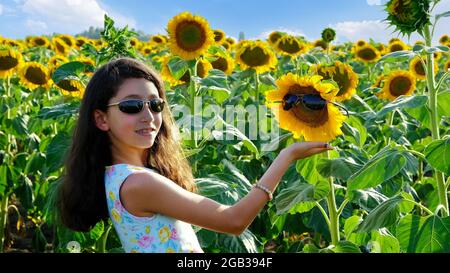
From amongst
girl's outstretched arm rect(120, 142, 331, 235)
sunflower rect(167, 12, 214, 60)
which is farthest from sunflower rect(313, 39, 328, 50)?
girl's outstretched arm rect(120, 142, 331, 235)

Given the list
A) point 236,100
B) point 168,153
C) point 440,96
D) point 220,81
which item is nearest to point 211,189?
point 168,153

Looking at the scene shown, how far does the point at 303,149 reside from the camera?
5.28 ft

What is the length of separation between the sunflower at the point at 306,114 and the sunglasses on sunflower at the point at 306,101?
1 centimetres

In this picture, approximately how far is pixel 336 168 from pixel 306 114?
10.8 inches

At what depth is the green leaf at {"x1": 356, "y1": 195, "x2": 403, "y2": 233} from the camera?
5.77ft

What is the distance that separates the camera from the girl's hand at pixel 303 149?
1.58m

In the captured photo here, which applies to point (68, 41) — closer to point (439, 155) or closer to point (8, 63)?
point (8, 63)

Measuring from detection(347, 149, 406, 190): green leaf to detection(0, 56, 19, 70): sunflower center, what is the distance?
11.9 ft

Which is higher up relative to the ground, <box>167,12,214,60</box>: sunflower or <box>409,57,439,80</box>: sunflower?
<box>167,12,214,60</box>: sunflower

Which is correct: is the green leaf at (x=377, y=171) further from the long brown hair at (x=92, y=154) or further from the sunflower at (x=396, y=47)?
the sunflower at (x=396, y=47)

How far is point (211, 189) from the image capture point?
6.65 feet

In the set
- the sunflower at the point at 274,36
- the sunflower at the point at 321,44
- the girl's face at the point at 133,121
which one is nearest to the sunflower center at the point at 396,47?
the sunflower at the point at 274,36

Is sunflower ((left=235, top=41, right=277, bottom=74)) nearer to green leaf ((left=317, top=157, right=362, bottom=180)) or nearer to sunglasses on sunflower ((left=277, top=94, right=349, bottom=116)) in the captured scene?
green leaf ((left=317, top=157, right=362, bottom=180))
